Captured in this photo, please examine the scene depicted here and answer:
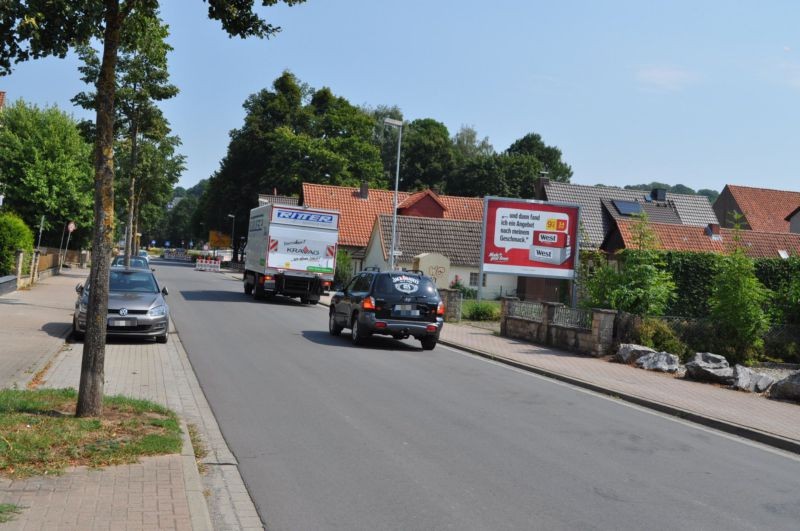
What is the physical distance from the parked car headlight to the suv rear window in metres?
4.57

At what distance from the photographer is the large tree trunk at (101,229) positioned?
27.2 ft

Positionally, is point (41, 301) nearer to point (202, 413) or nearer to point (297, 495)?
point (202, 413)

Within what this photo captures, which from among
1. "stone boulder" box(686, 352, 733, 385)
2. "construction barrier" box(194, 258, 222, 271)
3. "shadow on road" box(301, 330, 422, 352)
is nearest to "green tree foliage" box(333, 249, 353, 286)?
"construction barrier" box(194, 258, 222, 271)

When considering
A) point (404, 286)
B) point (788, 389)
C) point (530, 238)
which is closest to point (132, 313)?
point (404, 286)

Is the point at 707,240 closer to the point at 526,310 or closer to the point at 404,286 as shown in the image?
the point at 526,310

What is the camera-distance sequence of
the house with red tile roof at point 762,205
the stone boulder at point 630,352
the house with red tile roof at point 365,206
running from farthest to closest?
1. the house with red tile roof at point 762,205
2. the house with red tile roof at point 365,206
3. the stone boulder at point 630,352

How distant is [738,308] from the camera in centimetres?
1956

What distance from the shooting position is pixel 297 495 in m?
6.49

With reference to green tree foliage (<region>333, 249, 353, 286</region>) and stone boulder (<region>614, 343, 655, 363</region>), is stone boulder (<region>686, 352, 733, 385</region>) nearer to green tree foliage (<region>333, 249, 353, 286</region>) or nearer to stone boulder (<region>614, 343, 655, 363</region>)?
stone boulder (<region>614, 343, 655, 363</region>)

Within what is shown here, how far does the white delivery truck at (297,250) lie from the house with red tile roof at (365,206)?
84.8 ft

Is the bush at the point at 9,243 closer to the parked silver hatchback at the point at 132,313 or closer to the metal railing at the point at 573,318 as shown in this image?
the parked silver hatchback at the point at 132,313

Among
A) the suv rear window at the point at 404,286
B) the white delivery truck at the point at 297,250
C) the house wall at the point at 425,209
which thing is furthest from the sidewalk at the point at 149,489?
the house wall at the point at 425,209

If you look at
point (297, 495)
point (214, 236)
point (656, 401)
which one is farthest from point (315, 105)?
point (297, 495)

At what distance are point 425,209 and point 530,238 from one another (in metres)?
34.1
